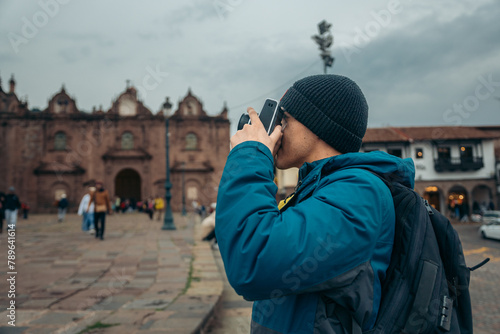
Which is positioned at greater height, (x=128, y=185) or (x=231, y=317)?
(x=128, y=185)

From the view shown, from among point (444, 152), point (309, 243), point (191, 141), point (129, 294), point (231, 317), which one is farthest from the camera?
point (191, 141)

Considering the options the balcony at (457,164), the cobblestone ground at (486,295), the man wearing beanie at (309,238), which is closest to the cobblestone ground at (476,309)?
the cobblestone ground at (486,295)

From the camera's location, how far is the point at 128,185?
4231 cm

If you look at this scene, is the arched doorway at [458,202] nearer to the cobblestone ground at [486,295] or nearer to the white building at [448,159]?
the white building at [448,159]

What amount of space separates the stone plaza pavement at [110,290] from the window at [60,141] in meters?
32.3

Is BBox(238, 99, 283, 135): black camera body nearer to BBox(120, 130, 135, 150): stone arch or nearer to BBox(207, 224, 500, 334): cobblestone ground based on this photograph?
BBox(207, 224, 500, 334): cobblestone ground

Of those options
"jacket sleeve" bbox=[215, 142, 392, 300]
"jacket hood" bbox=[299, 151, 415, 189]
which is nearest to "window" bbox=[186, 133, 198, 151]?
"jacket hood" bbox=[299, 151, 415, 189]

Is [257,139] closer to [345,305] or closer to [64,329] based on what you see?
[345,305]

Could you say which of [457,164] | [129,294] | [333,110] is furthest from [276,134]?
[457,164]

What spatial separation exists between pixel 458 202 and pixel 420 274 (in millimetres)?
34201

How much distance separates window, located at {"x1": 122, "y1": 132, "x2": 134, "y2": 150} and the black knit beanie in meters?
40.1

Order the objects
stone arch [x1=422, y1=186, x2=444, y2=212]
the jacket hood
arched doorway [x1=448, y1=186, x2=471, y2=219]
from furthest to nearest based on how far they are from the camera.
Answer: stone arch [x1=422, y1=186, x2=444, y2=212] < arched doorway [x1=448, y1=186, x2=471, y2=219] < the jacket hood

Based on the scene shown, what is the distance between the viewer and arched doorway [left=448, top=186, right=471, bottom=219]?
1128 inches

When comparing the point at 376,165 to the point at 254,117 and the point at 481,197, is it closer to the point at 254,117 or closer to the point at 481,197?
the point at 254,117
